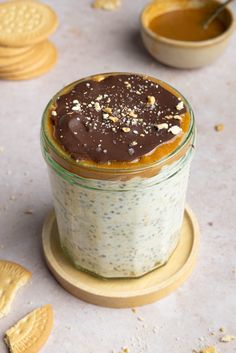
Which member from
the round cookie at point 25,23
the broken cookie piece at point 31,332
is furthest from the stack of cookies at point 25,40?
the broken cookie piece at point 31,332

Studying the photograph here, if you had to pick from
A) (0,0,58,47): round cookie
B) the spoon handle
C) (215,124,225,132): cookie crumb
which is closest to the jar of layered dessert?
(215,124,225,132): cookie crumb

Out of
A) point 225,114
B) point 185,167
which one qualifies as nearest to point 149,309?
point 185,167

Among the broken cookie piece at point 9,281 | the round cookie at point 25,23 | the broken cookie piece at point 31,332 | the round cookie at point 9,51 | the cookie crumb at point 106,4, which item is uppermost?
the round cookie at point 25,23

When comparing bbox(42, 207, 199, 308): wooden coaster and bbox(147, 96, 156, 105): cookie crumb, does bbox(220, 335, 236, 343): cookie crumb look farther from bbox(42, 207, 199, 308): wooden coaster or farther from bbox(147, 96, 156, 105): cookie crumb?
bbox(147, 96, 156, 105): cookie crumb

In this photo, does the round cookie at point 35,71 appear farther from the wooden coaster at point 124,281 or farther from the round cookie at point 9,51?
the wooden coaster at point 124,281

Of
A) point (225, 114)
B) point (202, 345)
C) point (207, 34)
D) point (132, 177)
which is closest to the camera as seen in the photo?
point (132, 177)

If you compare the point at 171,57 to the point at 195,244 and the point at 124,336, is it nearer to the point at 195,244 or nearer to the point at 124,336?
the point at 195,244

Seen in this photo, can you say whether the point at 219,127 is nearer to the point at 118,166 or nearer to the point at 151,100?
the point at 151,100
